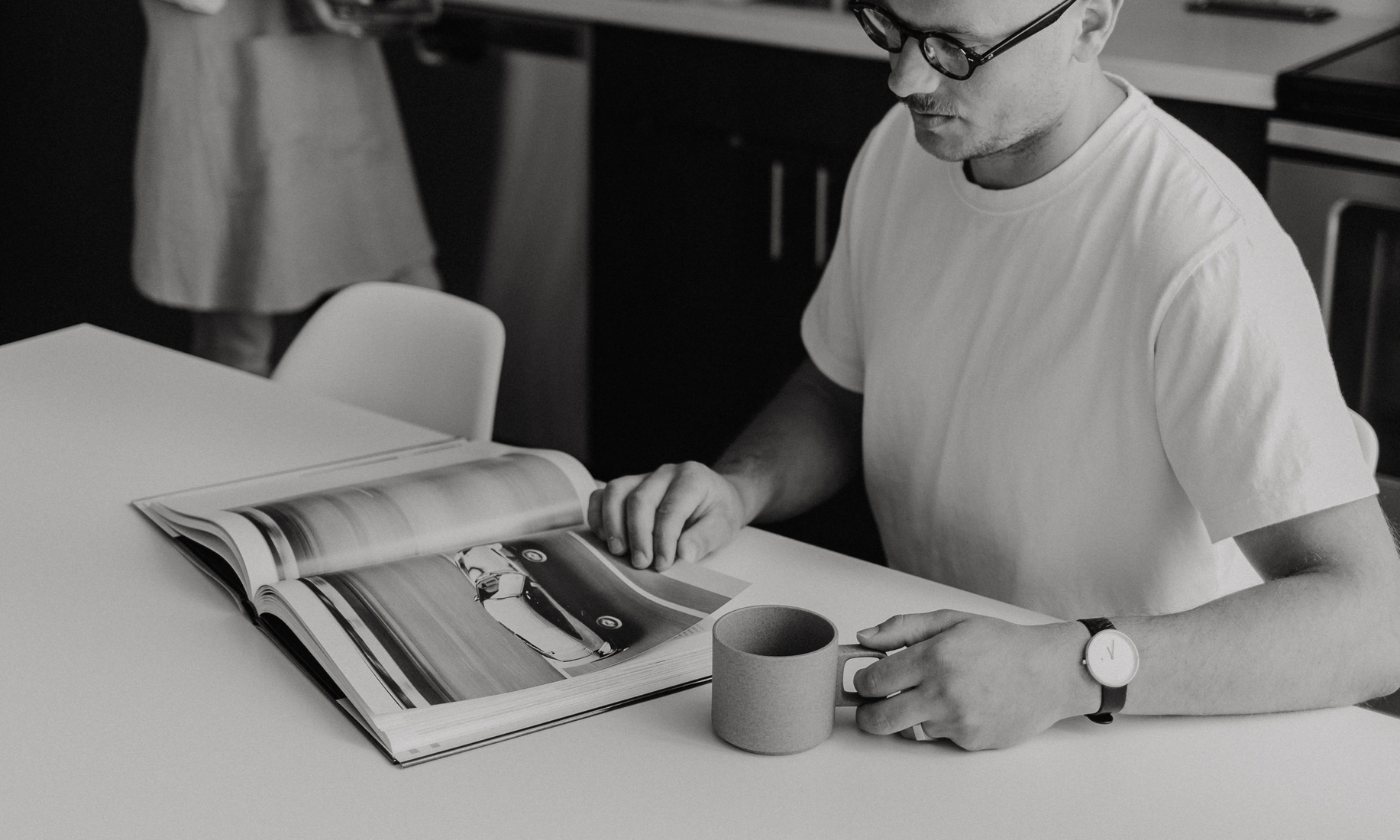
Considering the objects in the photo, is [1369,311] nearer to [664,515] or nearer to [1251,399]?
[1251,399]

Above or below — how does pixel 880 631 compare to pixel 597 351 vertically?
above

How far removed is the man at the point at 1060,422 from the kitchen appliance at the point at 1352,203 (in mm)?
932

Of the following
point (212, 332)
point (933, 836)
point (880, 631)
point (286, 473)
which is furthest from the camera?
point (212, 332)

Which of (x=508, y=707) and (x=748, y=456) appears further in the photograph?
(x=748, y=456)

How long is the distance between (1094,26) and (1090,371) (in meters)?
0.28

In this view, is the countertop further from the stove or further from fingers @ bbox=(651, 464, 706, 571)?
fingers @ bbox=(651, 464, 706, 571)

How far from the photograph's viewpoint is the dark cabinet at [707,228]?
2660 millimetres

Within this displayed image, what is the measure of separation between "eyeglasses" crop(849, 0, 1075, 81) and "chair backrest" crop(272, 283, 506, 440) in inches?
27.5

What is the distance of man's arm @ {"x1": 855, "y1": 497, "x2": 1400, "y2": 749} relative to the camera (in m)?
0.98

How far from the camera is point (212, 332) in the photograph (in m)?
2.97

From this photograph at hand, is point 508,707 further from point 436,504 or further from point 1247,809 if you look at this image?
point 1247,809

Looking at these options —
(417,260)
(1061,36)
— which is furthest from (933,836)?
(417,260)

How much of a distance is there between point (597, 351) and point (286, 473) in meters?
1.69

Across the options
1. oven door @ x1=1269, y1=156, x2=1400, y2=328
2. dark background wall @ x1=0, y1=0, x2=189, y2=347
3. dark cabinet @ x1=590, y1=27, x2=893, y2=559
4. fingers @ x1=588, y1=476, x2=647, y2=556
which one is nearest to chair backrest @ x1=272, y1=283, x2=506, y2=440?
fingers @ x1=588, y1=476, x2=647, y2=556
